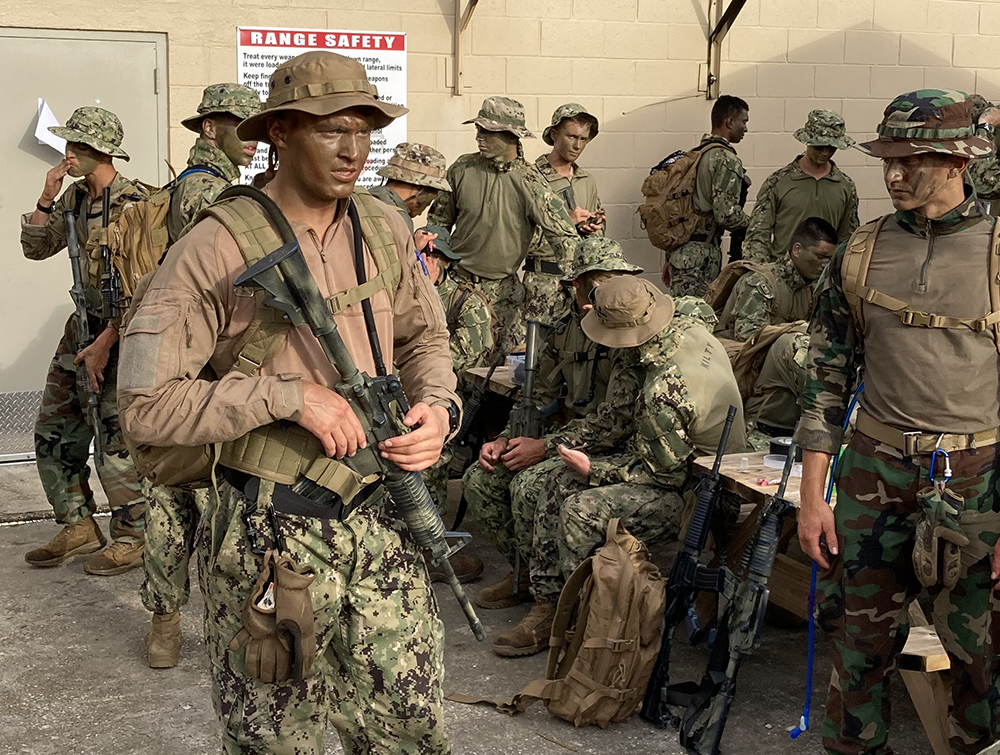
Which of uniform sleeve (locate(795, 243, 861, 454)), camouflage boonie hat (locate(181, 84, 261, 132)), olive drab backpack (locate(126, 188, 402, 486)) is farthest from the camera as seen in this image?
camouflage boonie hat (locate(181, 84, 261, 132))

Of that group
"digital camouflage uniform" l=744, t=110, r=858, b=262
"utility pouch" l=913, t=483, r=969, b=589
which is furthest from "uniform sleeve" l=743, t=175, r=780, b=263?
"utility pouch" l=913, t=483, r=969, b=589

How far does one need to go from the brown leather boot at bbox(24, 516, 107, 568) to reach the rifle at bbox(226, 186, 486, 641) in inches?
143

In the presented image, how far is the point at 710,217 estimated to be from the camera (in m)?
9.17

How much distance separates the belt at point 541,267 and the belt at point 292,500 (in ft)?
17.1

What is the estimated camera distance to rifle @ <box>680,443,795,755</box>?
3.77 metres

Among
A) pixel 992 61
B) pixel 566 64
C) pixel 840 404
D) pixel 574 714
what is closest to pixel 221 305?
pixel 840 404

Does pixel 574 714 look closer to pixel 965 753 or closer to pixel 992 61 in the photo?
pixel 965 753

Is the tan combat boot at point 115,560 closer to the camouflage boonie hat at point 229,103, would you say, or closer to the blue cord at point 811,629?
the camouflage boonie hat at point 229,103

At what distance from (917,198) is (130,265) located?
3.13 meters

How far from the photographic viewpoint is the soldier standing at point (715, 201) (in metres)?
8.95

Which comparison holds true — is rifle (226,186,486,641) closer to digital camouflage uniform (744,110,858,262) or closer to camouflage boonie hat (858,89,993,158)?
camouflage boonie hat (858,89,993,158)

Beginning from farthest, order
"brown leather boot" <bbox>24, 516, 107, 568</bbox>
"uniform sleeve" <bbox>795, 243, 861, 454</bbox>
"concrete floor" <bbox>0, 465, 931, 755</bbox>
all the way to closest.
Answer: "brown leather boot" <bbox>24, 516, 107, 568</bbox>
"concrete floor" <bbox>0, 465, 931, 755</bbox>
"uniform sleeve" <bbox>795, 243, 861, 454</bbox>

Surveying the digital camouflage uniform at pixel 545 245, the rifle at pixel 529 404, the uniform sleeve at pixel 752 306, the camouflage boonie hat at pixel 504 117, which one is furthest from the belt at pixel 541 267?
the rifle at pixel 529 404

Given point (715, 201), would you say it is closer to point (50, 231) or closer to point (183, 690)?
point (50, 231)
